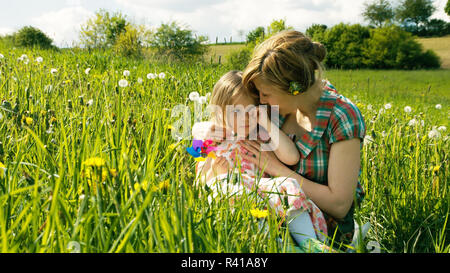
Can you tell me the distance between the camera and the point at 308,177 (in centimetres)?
241

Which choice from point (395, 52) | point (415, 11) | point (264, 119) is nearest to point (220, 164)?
point (264, 119)

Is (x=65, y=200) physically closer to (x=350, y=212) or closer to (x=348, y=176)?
(x=348, y=176)

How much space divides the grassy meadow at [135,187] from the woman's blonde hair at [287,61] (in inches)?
26.2

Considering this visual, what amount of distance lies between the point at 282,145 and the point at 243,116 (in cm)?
30

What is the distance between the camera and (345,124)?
222 cm

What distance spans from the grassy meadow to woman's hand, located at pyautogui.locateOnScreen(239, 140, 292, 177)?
372 mm

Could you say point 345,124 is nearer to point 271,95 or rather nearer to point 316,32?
point 271,95

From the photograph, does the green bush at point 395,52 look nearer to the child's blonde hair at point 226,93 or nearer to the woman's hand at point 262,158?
the child's blonde hair at point 226,93

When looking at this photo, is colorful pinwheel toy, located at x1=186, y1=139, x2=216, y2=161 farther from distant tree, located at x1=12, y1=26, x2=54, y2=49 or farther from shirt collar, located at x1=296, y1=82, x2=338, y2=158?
distant tree, located at x1=12, y1=26, x2=54, y2=49

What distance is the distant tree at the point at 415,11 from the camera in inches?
1949

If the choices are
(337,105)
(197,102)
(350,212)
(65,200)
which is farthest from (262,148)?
(65,200)

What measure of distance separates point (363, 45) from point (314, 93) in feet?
124

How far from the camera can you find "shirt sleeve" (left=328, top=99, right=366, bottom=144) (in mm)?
2206

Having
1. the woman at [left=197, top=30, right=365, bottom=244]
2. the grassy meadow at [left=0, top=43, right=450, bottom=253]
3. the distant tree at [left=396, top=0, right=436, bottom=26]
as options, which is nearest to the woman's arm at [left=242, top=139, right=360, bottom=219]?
the woman at [left=197, top=30, right=365, bottom=244]
